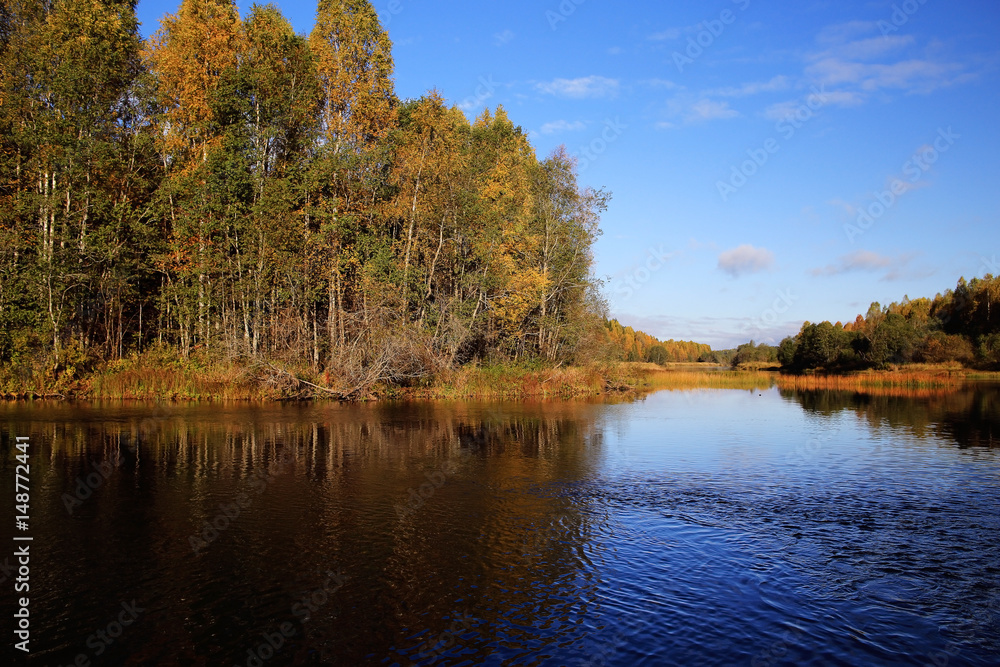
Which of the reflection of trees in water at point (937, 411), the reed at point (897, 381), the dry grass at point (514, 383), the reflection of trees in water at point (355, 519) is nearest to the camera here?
the reflection of trees in water at point (355, 519)

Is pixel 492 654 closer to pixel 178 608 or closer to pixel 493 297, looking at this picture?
pixel 178 608

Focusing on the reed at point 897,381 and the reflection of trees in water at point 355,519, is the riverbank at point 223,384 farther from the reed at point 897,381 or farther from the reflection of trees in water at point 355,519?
the reed at point 897,381

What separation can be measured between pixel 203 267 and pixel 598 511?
2748 centimetres

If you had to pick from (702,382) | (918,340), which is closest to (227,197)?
(702,382)

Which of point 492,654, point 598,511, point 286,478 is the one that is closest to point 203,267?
point 286,478

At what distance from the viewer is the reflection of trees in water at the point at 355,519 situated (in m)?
7.75

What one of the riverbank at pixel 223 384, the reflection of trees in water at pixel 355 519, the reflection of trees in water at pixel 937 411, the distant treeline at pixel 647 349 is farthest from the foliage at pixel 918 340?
the reflection of trees in water at pixel 355 519

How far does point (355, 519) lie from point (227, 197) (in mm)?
26459

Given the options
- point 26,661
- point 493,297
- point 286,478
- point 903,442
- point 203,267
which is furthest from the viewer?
point 493,297

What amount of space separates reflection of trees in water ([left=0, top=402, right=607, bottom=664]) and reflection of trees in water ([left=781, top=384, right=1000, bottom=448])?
1461 centimetres

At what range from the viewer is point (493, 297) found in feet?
129

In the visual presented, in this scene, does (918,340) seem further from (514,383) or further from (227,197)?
(227,197)

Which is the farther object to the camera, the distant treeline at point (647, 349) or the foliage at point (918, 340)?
the distant treeline at point (647, 349)

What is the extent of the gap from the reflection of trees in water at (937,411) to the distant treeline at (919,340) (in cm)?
2255
